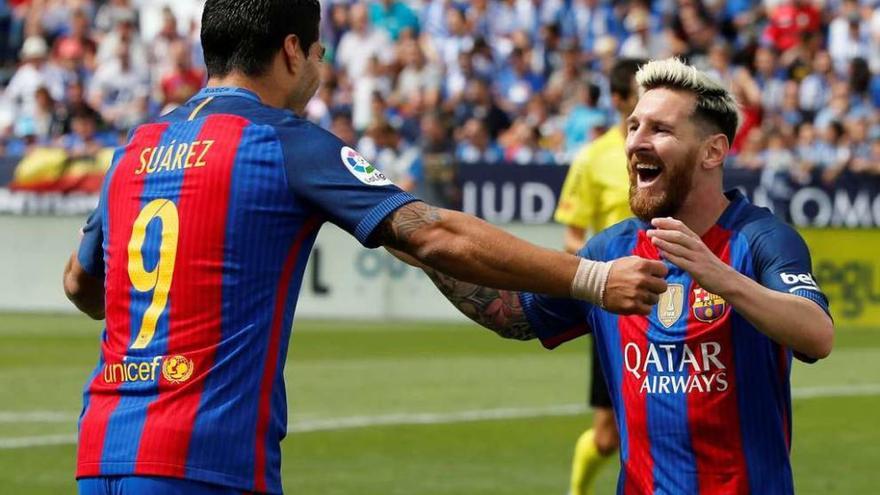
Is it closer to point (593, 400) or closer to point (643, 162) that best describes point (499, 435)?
point (593, 400)

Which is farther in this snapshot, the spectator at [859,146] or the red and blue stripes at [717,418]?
the spectator at [859,146]

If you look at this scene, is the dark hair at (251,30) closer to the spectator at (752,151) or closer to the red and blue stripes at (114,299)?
the red and blue stripes at (114,299)

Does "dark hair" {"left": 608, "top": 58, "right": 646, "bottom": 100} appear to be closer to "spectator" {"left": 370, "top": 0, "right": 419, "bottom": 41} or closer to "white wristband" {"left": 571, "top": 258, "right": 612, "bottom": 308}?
"white wristband" {"left": 571, "top": 258, "right": 612, "bottom": 308}

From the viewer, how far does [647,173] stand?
5.31 meters

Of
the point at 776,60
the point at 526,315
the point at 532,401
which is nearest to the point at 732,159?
the point at 776,60

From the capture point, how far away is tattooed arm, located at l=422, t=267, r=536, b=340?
5.59 metres

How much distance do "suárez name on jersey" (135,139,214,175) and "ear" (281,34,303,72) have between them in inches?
12.7

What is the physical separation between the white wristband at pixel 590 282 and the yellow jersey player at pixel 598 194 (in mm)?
4829

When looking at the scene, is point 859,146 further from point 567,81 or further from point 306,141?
point 306,141

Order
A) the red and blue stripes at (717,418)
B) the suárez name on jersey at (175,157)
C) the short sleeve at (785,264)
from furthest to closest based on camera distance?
the red and blue stripes at (717,418), the short sleeve at (785,264), the suárez name on jersey at (175,157)

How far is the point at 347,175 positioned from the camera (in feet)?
14.9

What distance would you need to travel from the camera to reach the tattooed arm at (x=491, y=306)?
18.3 feet

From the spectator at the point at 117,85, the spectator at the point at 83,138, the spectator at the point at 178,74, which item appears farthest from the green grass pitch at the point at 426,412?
the spectator at the point at 117,85

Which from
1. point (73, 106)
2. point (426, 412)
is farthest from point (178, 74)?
point (426, 412)
